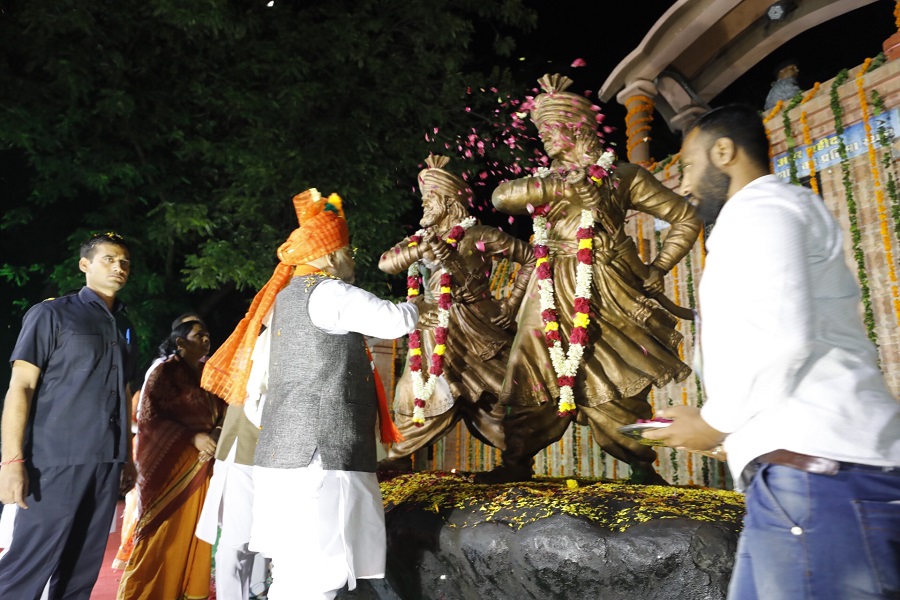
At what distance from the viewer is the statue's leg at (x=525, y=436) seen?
13.9 feet

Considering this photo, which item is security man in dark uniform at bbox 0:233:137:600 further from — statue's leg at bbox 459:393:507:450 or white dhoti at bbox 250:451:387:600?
statue's leg at bbox 459:393:507:450

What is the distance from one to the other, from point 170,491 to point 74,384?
1.60 meters

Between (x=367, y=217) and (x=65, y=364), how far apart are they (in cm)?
659

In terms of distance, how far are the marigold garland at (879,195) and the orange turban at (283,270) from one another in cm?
395

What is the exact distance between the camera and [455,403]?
198 inches

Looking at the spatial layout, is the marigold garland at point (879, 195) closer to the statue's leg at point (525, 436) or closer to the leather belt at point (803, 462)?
the statue's leg at point (525, 436)

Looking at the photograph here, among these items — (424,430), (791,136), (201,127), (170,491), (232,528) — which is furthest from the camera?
(201,127)

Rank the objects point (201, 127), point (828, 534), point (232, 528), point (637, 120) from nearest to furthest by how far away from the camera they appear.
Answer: point (828, 534) → point (232, 528) → point (637, 120) → point (201, 127)

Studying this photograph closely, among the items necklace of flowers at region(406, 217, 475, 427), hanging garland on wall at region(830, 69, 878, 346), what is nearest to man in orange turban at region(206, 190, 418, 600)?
necklace of flowers at region(406, 217, 475, 427)

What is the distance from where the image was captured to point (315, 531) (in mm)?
2674

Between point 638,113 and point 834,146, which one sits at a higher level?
point 638,113

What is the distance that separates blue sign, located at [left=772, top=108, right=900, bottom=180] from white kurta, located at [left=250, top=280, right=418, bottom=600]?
13.6ft

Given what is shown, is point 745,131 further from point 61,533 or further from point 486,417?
point 486,417

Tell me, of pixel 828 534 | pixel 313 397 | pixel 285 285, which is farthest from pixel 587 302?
pixel 828 534
